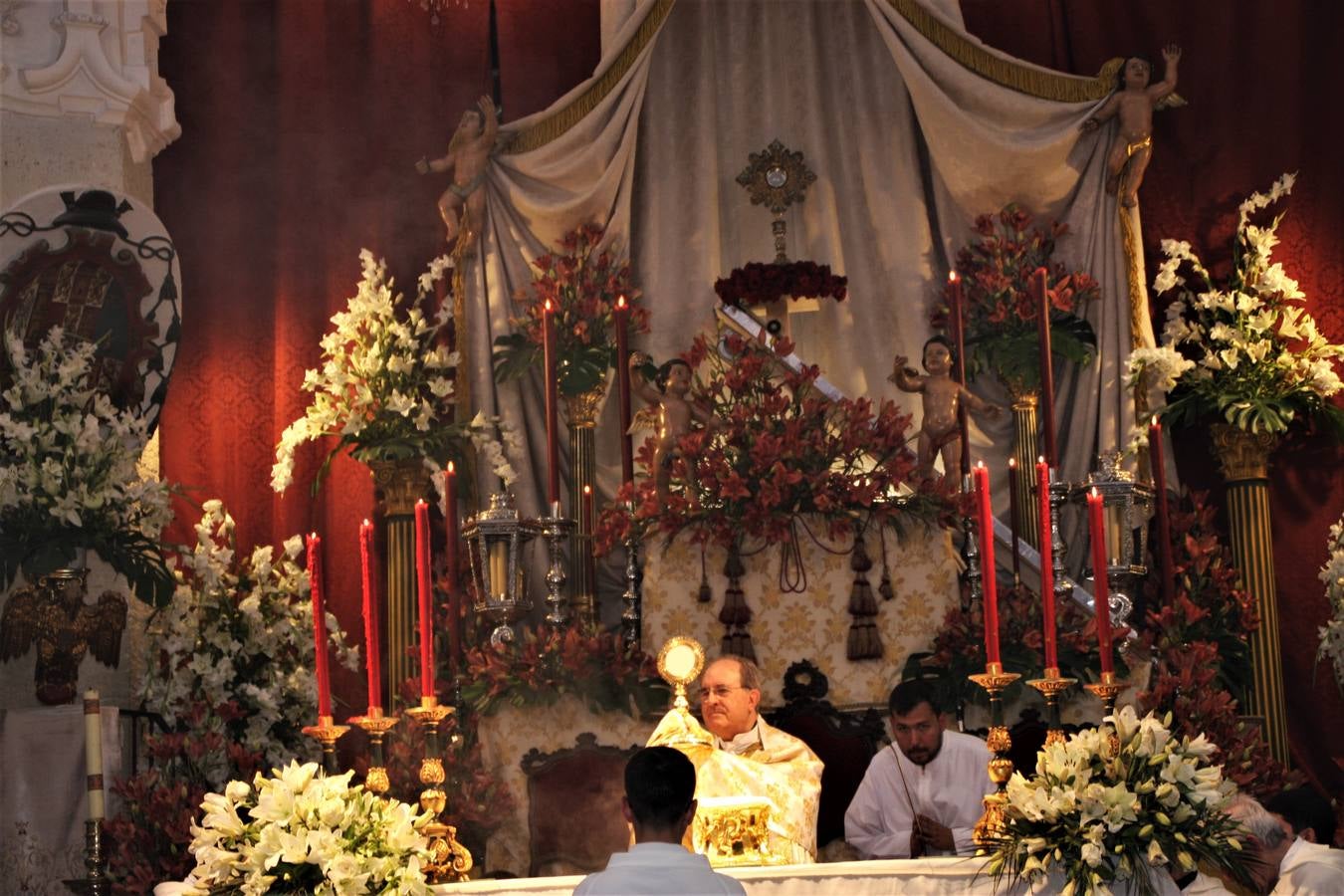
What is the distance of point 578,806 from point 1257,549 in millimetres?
3338

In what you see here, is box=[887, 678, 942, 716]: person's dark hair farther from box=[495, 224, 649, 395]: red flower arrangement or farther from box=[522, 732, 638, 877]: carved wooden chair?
box=[495, 224, 649, 395]: red flower arrangement

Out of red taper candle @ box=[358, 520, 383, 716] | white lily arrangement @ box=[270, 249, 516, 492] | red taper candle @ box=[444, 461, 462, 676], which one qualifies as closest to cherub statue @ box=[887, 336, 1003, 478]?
white lily arrangement @ box=[270, 249, 516, 492]

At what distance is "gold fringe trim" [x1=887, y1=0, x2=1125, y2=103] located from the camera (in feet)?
29.9

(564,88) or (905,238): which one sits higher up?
(564,88)

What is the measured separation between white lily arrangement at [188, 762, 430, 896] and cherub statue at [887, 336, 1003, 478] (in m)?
3.15

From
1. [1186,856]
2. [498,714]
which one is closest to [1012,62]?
[498,714]

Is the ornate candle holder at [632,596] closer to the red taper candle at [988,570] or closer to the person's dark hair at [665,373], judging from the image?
the person's dark hair at [665,373]

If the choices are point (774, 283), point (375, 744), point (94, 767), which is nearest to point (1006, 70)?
point (774, 283)

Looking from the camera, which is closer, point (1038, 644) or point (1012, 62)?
point (1038, 644)

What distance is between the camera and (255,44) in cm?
980

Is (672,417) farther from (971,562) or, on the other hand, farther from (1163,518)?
(1163,518)

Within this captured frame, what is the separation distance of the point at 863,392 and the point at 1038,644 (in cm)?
256

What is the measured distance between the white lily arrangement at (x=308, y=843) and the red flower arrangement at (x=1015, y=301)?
4.47 metres

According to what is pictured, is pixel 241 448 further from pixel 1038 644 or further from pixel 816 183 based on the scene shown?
pixel 1038 644
